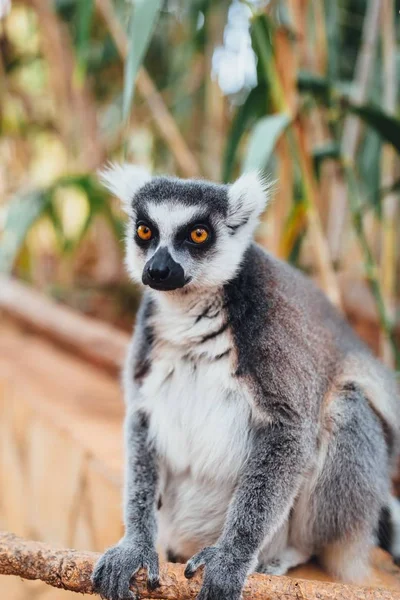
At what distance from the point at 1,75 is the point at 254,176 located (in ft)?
18.8

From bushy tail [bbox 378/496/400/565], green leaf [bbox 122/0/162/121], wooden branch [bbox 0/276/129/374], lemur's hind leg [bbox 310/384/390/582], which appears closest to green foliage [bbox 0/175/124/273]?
wooden branch [bbox 0/276/129/374]

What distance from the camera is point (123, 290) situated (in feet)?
24.6

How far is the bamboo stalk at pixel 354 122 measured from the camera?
415 cm

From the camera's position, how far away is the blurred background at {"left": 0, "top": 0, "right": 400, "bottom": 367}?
3.52 m

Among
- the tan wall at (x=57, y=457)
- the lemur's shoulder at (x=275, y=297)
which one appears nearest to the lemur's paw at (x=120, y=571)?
the lemur's shoulder at (x=275, y=297)

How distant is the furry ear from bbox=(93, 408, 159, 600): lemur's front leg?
888 millimetres

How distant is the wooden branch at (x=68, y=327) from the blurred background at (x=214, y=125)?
47 cm

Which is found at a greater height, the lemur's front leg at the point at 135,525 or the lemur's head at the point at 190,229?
the lemur's head at the point at 190,229

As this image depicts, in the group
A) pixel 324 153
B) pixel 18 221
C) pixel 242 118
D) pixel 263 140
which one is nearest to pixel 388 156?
pixel 324 153

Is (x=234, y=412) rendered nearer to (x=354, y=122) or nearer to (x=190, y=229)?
(x=190, y=229)

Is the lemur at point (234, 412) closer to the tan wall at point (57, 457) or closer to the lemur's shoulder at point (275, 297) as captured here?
the lemur's shoulder at point (275, 297)

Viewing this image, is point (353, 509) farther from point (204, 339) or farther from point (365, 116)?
point (365, 116)

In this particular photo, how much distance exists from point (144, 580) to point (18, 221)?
2.96m

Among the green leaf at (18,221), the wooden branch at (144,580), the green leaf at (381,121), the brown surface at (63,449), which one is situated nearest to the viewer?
the wooden branch at (144,580)
